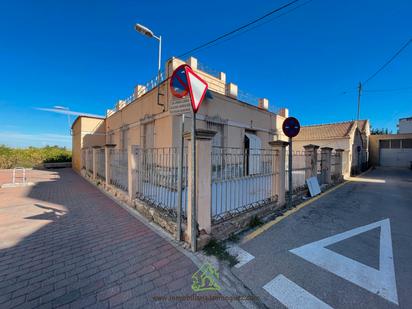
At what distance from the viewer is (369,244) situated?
3.25m

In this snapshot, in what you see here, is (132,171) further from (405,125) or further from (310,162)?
(405,125)

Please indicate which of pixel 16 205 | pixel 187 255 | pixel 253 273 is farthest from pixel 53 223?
pixel 253 273

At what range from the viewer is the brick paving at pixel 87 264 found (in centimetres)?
203

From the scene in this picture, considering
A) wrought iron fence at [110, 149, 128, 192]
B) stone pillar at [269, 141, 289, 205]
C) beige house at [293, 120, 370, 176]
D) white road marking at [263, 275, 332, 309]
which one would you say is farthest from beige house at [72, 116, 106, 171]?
beige house at [293, 120, 370, 176]

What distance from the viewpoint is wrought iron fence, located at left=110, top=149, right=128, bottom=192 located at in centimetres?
607

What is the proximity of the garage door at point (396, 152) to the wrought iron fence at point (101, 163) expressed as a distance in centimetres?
3188

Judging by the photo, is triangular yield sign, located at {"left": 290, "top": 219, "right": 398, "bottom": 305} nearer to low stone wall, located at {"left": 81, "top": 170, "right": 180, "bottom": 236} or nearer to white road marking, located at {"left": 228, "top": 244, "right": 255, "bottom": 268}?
white road marking, located at {"left": 228, "top": 244, "right": 255, "bottom": 268}

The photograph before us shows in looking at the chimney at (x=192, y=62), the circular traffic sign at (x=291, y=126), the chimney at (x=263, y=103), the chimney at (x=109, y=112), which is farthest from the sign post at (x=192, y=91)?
the chimney at (x=109, y=112)

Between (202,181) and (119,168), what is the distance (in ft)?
14.8

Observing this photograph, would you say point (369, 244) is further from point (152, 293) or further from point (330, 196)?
point (330, 196)

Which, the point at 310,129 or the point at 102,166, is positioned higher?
the point at 310,129

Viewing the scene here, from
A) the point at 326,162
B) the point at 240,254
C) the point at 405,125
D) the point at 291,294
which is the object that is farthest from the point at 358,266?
the point at 405,125

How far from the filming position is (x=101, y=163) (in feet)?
28.1

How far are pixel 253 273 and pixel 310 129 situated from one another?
889 inches
